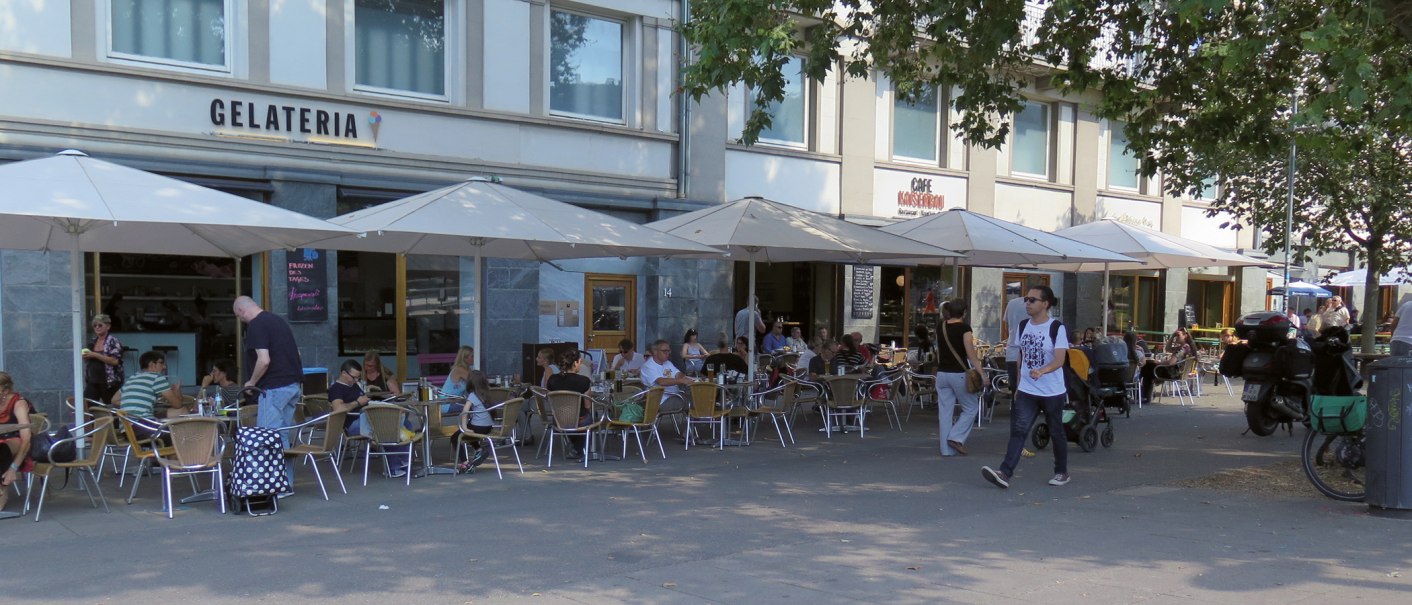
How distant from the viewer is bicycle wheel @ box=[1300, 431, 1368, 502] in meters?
8.50

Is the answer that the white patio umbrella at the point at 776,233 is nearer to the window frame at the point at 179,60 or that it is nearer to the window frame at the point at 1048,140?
the window frame at the point at 179,60

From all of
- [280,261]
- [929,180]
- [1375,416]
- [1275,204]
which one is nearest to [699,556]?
[1375,416]

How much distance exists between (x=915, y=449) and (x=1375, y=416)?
460 centimetres

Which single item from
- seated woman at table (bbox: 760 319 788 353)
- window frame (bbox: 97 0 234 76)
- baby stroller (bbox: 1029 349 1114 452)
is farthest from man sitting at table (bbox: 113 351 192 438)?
seated woman at table (bbox: 760 319 788 353)

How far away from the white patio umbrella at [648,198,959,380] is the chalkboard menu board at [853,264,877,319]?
7174 mm

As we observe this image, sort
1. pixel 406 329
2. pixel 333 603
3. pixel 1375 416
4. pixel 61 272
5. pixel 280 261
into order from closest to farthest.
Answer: pixel 333 603, pixel 1375 416, pixel 61 272, pixel 280 261, pixel 406 329

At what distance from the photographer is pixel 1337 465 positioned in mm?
9117

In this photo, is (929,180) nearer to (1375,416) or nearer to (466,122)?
(466,122)

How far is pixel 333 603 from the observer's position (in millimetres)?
5680

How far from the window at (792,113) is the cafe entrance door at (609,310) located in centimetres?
371

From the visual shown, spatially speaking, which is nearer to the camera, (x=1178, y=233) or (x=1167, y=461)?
(x=1167, y=461)

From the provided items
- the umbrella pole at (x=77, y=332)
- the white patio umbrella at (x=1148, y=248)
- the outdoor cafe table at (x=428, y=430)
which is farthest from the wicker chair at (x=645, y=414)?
the white patio umbrella at (x=1148, y=248)

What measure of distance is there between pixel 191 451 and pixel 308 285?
6.39 m

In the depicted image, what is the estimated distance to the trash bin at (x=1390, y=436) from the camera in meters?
7.66
